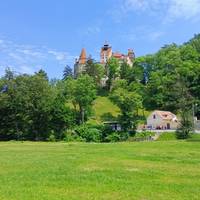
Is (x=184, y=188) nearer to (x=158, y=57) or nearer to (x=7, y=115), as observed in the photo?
(x=7, y=115)

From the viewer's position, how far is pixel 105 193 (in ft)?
38.9

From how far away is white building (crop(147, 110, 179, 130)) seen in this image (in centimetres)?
8988

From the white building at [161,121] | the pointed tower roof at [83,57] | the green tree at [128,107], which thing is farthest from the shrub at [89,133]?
the pointed tower roof at [83,57]

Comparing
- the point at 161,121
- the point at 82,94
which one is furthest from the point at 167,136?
the point at 82,94

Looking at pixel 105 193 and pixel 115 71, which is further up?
pixel 115 71

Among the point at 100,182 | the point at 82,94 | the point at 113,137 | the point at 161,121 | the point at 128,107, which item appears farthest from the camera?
the point at 82,94

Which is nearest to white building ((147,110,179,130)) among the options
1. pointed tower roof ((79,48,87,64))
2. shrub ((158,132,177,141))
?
Answer: shrub ((158,132,177,141))

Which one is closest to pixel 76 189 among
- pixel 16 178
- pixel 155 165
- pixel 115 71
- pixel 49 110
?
pixel 16 178

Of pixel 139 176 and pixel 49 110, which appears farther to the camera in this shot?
pixel 49 110

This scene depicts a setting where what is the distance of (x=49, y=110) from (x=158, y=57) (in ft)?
206

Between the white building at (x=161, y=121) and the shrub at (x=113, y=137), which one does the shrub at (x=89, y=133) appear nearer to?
the shrub at (x=113, y=137)

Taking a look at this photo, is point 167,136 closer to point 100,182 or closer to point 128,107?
point 128,107

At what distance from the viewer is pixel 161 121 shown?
293 feet

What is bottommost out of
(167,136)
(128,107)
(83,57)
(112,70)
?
(167,136)
